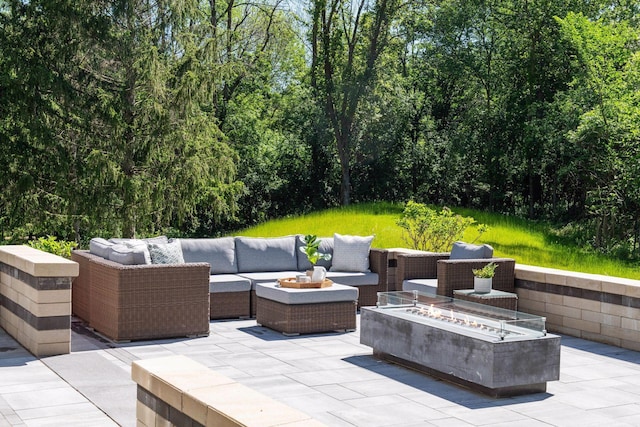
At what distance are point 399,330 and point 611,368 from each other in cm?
179

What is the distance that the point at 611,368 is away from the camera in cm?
613

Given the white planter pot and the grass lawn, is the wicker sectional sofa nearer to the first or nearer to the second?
the white planter pot

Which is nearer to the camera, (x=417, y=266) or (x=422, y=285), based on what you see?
(x=422, y=285)

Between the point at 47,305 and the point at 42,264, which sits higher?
the point at 42,264

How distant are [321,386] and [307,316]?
202 cm

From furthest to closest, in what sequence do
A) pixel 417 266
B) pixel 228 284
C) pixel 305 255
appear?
pixel 305 255, pixel 417 266, pixel 228 284

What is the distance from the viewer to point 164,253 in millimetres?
7324

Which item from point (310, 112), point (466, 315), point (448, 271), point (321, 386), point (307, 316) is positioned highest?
point (310, 112)

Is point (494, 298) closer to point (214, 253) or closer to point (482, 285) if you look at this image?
point (482, 285)

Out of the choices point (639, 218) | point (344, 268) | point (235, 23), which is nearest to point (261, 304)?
point (344, 268)

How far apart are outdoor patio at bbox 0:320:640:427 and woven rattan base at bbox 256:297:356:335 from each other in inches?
7.6

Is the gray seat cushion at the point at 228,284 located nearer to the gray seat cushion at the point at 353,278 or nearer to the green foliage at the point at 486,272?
the gray seat cushion at the point at 353,278

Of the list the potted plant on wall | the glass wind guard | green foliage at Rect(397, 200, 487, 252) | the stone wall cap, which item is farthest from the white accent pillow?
green foliage at Rect(397, 200, 487, 252)

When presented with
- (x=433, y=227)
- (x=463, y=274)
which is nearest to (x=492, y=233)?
(x=433, y=227)
